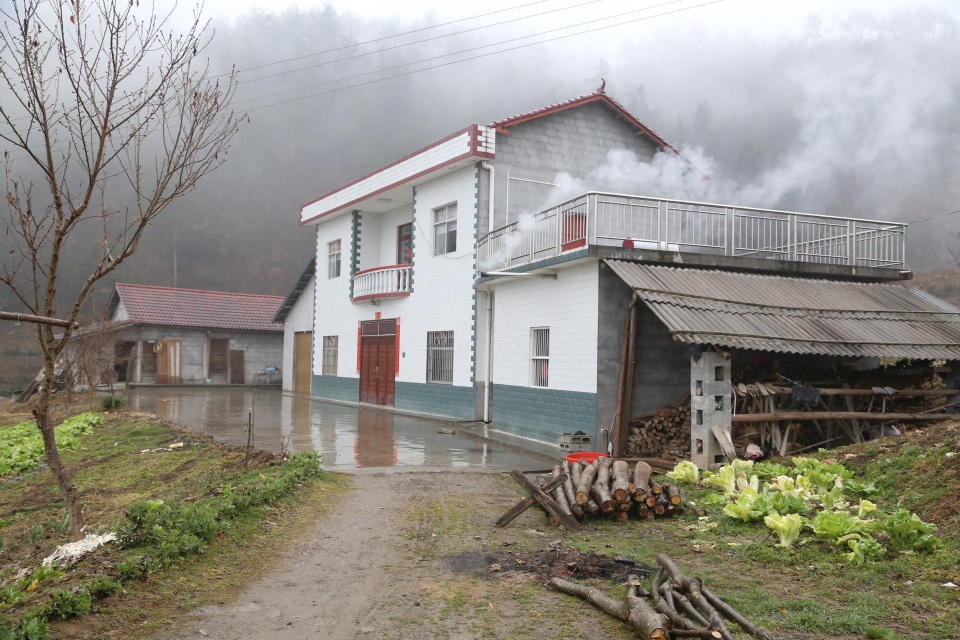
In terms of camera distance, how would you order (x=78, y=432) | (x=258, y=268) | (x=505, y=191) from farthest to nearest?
(x=258, y=268), (x=505, y=191), (x=78, y=432)

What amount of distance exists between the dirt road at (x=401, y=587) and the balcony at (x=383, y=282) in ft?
43.2

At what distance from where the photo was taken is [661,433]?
12.5 m

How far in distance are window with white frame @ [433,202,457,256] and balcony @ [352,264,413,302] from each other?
5.40 ft

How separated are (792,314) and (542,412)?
17.0 feet

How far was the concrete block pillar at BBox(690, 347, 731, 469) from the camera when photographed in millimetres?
10773

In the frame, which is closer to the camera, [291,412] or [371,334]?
[291,412]

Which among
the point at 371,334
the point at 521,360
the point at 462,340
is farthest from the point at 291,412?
the point at 521,360

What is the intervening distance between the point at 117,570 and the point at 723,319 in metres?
9.17

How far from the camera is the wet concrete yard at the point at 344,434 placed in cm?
1212

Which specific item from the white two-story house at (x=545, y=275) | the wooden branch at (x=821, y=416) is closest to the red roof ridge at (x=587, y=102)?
the white two-story house at (x=545, y=275)

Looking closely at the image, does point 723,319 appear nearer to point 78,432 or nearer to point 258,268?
point 78,432

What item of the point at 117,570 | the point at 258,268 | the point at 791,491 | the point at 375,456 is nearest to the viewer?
the point at 117,570

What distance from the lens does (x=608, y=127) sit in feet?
63.4

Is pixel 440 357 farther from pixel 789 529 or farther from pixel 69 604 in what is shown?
pixel 69 604
